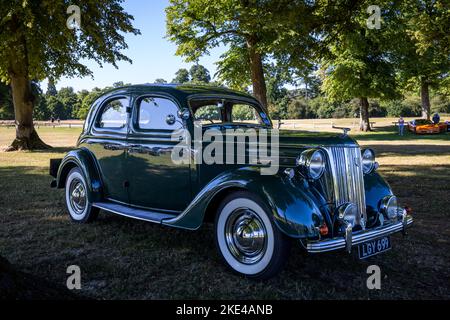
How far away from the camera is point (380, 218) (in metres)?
4.12

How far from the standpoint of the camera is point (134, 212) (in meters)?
4.80

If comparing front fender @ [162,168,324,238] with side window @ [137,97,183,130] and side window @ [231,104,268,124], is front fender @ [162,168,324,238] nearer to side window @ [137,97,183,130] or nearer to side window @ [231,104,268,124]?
side window @ [137,97,183,130]

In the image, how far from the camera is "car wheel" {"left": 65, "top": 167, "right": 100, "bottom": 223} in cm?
568

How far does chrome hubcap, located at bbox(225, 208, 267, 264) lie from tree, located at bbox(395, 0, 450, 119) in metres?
13.7

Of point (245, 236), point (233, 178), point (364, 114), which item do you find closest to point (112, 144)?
point (233, 178)

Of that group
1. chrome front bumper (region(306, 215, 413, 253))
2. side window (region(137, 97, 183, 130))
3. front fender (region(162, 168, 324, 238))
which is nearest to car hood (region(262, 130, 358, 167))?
front fender (region(162, 168, 324, 238))

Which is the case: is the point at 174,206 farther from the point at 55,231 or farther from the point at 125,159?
the point at 55,231

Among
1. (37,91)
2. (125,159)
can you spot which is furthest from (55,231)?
(37,91)

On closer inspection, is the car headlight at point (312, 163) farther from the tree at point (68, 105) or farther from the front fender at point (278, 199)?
the tree at point (68, 105)

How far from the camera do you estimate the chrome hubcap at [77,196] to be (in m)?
5.85

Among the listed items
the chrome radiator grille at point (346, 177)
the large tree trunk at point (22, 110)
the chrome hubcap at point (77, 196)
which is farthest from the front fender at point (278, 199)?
the large tree trunk at point (22, 110)

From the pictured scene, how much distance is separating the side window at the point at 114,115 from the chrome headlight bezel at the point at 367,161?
3.05 metres

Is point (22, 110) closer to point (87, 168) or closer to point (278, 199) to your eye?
point (87, 168)

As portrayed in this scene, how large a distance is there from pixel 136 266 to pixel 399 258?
2.88 metres
